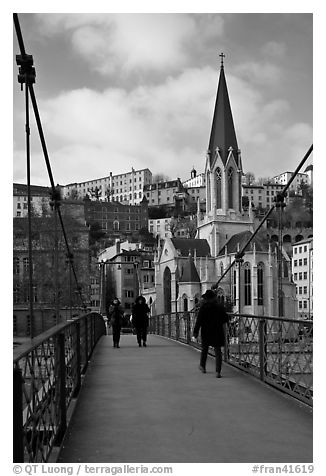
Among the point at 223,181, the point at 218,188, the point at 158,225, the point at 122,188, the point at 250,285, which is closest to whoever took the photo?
the point at 250,285

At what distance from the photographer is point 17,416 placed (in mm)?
3107

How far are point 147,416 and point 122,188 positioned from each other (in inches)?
6265

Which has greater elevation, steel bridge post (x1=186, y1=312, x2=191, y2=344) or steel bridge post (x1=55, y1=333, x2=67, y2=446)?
steel bridge post (x1=55, y1=333, x2=67, y2=446)

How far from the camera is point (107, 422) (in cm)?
566

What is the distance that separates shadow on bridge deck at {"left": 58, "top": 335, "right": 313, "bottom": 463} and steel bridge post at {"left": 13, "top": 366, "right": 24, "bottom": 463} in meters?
1.34

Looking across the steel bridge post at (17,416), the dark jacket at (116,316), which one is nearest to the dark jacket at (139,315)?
the dark jacket at (116,316)

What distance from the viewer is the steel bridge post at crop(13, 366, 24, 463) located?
308 centimetres

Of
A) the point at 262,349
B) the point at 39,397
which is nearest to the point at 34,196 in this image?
the point at 262,349

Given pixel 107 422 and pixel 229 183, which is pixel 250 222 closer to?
pixel 229 183

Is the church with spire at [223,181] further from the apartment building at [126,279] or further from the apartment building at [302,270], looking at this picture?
the apartment building at [126,279]

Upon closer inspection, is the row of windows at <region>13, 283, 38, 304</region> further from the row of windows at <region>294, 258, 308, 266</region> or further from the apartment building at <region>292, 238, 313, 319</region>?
the row of windows at <region>294, 258, 308, 266</region>

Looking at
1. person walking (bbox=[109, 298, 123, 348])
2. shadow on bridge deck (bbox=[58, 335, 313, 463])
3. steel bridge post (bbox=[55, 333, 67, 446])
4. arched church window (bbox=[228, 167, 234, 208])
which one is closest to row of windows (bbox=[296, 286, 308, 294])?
arched church window (bbox=[228, 167, 234, 208])

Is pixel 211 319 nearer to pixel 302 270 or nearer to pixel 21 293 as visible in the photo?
pixel 21 293

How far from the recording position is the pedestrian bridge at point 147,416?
399 centimetres
